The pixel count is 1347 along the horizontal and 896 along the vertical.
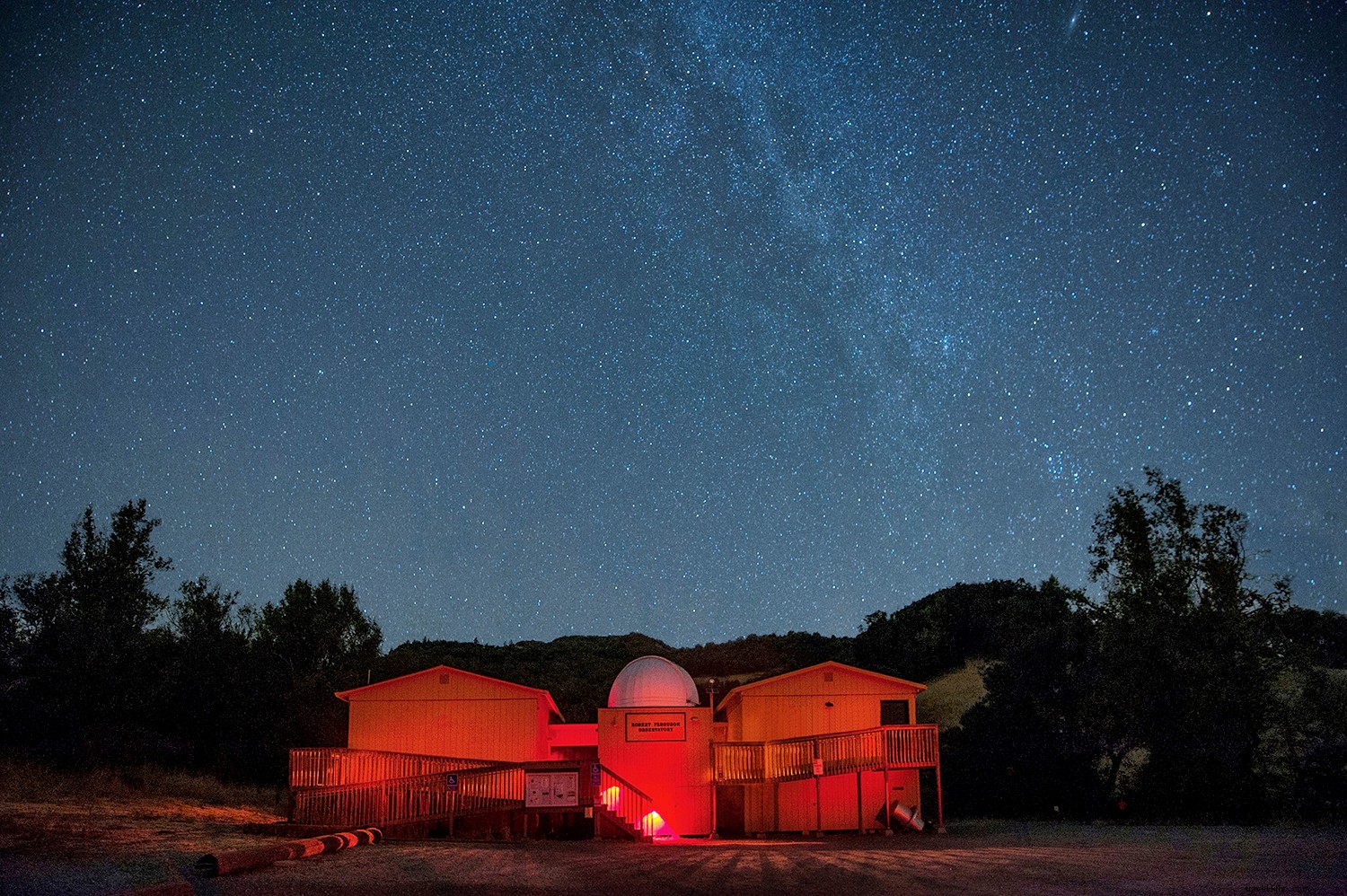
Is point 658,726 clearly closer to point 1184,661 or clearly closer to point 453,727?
point 453,727

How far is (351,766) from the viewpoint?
21.7 metres

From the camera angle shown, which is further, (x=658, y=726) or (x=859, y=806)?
(x=658, y=726)

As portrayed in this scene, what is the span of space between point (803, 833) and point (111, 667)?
21.6 meters

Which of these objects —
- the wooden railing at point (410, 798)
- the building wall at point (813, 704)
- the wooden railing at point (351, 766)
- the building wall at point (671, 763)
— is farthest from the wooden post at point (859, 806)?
the wooden railing at point (351, 766)

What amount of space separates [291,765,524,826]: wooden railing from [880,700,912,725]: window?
10.4m

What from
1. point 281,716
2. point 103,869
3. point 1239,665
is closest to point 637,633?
point 281,716

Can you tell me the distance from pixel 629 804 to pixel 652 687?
10.2ft

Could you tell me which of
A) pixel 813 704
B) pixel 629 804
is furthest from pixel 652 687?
pixel 813 704

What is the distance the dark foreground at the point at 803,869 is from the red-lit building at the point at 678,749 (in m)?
4.01

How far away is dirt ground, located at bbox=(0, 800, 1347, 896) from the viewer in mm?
11477

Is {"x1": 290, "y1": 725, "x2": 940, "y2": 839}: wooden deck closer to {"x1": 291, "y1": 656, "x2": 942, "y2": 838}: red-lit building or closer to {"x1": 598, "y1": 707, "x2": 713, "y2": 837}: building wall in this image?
{"x1": 291, "y1": 656, "x2": 942, "y2": 838}: red-lit building

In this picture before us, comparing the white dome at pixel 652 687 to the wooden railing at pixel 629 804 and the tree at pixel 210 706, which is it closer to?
the wooden railing at pixel 629 804

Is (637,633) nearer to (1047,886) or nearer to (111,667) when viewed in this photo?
(111,667)

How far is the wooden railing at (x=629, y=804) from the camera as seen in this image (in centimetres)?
2375
